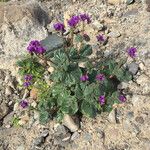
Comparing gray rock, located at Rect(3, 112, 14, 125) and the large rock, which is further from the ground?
the large rock

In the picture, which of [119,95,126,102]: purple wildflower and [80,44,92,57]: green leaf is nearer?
[119,95,126,102]: purple wildflower

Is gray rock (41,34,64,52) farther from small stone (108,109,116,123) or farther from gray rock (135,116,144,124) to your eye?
gray rock (135,116,144,124)

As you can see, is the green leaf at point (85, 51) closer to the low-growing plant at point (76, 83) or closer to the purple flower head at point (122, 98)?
the low-growing plant at point (76, 83)

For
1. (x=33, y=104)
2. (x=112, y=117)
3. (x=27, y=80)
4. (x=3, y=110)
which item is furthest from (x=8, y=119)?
(x=112, y=117)

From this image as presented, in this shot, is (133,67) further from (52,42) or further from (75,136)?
(52,42)

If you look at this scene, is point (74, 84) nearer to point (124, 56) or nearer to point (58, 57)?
point (58, 57)

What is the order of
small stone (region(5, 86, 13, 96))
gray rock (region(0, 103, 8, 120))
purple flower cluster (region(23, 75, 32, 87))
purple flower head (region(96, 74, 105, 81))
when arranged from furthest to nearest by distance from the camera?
small stone (region(5, 86, 13, 96)), gray rock (region(0, 103, 8, 120)), purple flower cluster (region(23, 75, 32, 87)), purple flower head (region(96, 74, 105, 81))

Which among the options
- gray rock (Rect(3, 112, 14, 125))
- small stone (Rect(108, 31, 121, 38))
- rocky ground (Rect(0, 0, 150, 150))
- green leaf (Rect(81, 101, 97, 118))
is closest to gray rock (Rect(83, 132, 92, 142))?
rocky ground (Rect(0, 0, 150, 150))

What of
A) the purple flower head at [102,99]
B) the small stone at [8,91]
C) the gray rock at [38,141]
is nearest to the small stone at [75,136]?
the gray rock at [38,141]
